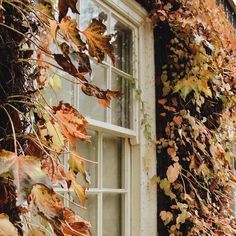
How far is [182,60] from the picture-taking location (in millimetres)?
2885

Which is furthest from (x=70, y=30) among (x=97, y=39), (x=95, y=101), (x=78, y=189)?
(x=95, y=101)

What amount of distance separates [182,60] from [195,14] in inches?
12.5

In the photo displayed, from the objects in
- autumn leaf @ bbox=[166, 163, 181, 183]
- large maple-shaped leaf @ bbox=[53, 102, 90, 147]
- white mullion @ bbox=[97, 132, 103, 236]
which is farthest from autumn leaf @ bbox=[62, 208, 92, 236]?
autumn leaf @ bbox=[166, 163, 181, 183]

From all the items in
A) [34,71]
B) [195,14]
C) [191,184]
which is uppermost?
[195,14]

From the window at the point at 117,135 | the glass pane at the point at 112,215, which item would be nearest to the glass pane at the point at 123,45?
the window at the point at 117,135

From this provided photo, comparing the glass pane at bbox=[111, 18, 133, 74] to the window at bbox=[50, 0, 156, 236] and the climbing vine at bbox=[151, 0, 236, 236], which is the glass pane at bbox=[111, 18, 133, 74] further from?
the climbing vine at bbox=[151, 0, 236, 236]

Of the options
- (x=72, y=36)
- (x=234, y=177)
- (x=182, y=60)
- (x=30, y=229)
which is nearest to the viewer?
(x=30, y=229)

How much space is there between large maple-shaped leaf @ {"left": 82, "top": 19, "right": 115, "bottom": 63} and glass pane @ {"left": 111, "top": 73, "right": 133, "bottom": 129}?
1.14 m

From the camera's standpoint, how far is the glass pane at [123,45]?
2584 millimetres

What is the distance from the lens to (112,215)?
2.42 metres

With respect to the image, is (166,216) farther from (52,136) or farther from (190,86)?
(52,136)

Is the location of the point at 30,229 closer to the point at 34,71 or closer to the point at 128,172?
the point at 34,71

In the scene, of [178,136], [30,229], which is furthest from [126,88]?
[30,229]

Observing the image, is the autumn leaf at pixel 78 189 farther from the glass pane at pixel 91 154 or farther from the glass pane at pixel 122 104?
the glass pane at pixel 122 104
